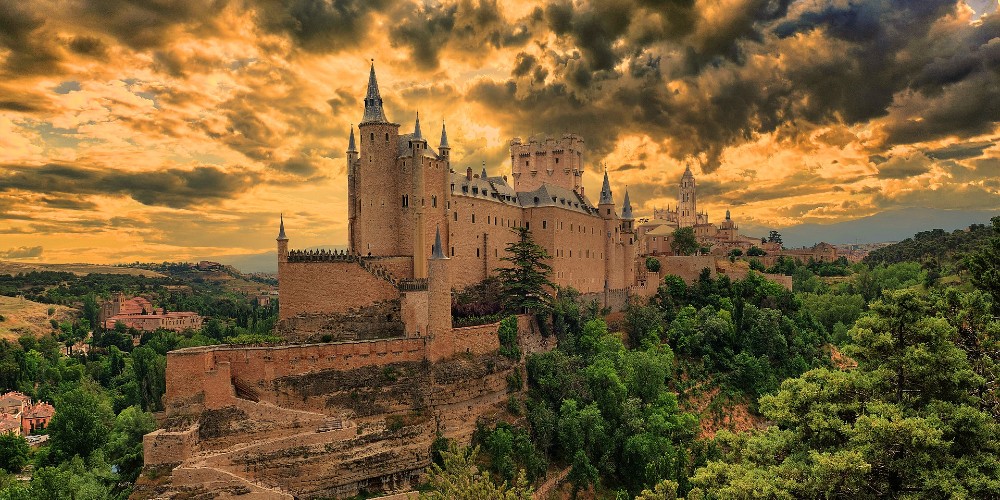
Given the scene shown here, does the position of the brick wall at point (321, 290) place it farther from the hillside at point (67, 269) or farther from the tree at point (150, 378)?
the hillside at point (67, 269)

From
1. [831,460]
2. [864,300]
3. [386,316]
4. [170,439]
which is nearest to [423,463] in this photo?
[386,316]

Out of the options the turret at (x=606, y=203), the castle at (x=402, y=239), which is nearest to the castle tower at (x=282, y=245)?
the castle at (x=402, y=239)

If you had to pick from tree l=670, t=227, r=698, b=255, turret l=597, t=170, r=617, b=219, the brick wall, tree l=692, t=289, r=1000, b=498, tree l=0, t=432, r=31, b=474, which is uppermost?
turret l=597, t=170, r=617, b=219

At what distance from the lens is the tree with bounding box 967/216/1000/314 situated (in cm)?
2688

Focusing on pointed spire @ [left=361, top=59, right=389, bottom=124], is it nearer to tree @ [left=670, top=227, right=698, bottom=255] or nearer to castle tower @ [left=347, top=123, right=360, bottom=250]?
castle tower @ [left=347, top=123, right=360, bottom=250]

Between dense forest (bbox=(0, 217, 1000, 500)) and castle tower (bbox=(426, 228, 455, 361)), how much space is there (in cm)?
541

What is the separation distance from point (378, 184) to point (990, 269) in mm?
34497

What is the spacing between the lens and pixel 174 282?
172 meters

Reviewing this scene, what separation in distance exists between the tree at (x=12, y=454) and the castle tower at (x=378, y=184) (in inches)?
Result: 1175

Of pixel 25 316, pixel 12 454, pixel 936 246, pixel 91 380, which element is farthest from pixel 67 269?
pixel 936 246

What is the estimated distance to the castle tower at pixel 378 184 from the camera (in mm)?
44000

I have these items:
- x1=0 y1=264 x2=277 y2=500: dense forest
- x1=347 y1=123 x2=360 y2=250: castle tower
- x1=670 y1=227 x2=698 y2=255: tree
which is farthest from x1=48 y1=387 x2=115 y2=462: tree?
x1=670 y1=227 x2=698 y2=255: tree

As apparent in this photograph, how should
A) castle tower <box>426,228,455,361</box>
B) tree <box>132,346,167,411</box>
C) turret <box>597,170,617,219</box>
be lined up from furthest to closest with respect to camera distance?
turret <box>597,170,617,219</box> < tree <box>132,346,167,411</box> < castle tower <box>426,228,455,361</box>

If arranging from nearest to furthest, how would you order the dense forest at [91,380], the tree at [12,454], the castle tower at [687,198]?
the dense forest at [91,380]
the tree at [12,454]
the castle tower at [687,198]
